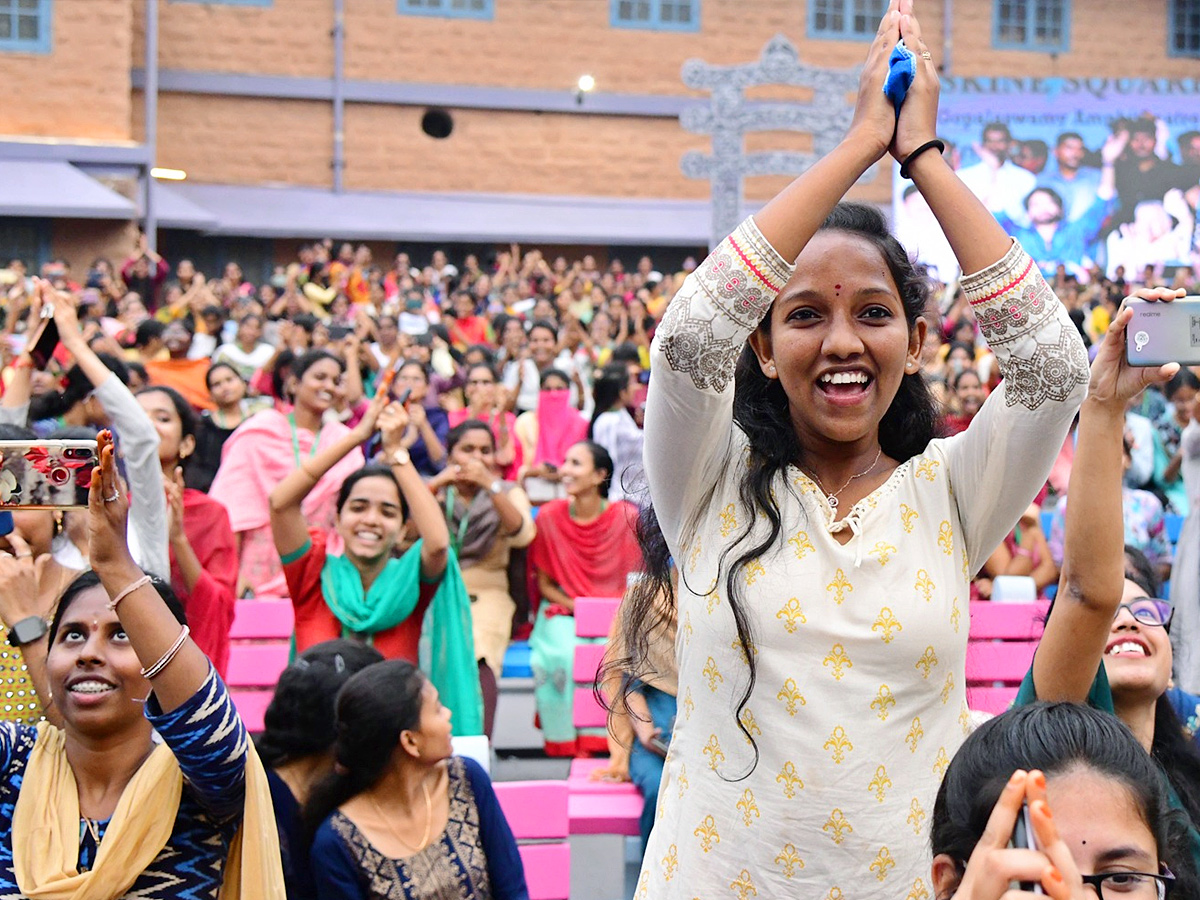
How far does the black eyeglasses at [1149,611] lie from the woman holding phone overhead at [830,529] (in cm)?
97

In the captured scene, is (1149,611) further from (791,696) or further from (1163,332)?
(791,696)

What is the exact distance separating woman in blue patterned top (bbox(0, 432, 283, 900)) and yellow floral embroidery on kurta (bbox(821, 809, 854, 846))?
3.16 ft

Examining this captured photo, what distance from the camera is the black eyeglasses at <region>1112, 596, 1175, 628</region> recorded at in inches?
100

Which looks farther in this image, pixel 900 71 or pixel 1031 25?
pixel 1031 25

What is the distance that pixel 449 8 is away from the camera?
21016 mm

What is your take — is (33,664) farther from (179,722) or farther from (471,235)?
(471,235)

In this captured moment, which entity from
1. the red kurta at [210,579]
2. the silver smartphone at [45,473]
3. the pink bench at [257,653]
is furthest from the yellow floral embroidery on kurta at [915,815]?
the pink bench at [257,653]

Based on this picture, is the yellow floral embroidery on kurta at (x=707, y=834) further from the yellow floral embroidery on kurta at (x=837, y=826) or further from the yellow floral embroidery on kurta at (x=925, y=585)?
the yellow floral embroidery on kurta at (x=925, y=585)

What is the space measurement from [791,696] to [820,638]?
0.07 meters

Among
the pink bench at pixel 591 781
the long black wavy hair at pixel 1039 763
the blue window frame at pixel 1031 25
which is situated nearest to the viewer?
the long black wavy hair at pixel 1039 763

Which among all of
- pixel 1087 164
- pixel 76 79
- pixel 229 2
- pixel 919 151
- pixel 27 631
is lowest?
pixel 27 631

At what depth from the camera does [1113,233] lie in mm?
17922

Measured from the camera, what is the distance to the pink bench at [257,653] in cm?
447

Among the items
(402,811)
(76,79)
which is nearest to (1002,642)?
(402,811)
